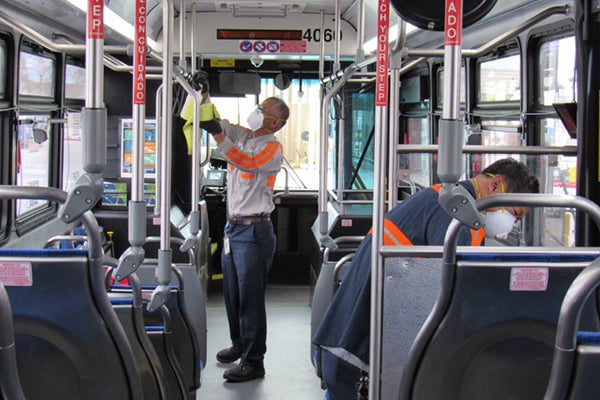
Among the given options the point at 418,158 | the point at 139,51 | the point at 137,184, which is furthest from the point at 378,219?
the point at 418,158

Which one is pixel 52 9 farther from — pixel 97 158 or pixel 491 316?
pixel 491 316

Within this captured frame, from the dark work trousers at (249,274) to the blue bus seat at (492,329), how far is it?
2.99 metres

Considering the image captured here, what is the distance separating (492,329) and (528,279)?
0.15 m

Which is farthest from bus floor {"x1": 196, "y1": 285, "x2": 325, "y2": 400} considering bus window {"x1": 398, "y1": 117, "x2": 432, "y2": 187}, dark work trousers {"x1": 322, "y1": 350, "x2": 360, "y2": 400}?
dark work trousers {"x1": 322, "y1": 350, "x2": 360, "y2": 400}

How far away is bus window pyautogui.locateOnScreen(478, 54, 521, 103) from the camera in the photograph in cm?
441

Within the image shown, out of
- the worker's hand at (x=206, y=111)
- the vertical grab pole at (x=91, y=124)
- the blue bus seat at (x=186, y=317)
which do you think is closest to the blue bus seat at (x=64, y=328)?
the vertical grab pole at (x=91, y=124)

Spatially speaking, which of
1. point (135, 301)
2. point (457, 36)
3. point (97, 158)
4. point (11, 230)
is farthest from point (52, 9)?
point (457, 36)

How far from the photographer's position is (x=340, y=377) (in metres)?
2.74

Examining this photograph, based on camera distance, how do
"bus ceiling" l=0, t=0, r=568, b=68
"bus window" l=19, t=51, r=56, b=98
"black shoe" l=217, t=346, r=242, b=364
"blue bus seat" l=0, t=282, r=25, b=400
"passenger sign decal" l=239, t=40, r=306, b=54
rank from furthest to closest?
"passenger sign decal" l=239, t=40, r=306, b=54 → "bus ceiling" l=0, t=0, r=568, b=68 → "black shoe" l=217, t=346, r=242, b=364 → "bus window" l=19, t=51, r=56, b=98 → "blue bus seat" l=0, t=282, r=25, b=400

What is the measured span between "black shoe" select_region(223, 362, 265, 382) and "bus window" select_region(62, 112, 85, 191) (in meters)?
2.02

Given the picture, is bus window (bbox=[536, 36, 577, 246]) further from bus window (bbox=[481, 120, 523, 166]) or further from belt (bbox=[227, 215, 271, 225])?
belt (bbox=[227, 215, 271, 225])

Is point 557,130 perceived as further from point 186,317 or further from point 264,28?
point 264,28

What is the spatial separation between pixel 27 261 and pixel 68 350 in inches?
10.2

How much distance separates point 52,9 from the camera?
4434mm
